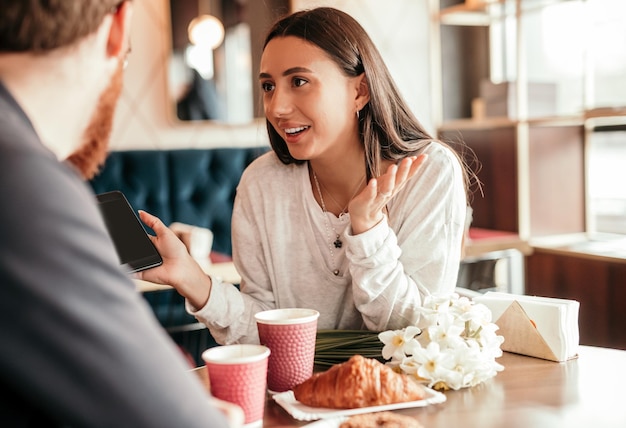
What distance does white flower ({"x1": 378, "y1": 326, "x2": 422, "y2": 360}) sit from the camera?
1088mm

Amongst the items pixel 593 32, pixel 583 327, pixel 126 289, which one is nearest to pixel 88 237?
pixel 126 289

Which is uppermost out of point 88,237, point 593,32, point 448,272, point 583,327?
point 593,32

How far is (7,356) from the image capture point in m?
0.54

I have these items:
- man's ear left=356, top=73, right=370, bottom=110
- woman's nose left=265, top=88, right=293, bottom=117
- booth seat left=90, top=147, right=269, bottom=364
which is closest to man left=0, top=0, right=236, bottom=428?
woman's nose left=265, top=88, right=293, bottom=117

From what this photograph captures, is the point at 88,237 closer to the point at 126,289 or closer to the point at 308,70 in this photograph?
the point at 126,289

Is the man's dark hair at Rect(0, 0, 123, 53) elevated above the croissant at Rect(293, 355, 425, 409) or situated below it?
above

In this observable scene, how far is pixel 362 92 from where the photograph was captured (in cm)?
163

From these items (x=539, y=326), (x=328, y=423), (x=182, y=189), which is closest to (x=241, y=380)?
(x=328, y=423)

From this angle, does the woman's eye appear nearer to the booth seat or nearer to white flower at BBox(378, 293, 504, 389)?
white flower at BBox(378, 293, 504, 389)

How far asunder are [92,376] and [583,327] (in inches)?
105

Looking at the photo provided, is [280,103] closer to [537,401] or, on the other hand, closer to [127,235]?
[127,235]

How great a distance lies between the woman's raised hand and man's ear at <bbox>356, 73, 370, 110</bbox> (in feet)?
1.31

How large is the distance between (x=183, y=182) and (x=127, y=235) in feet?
7.31

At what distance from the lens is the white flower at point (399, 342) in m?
1.09
